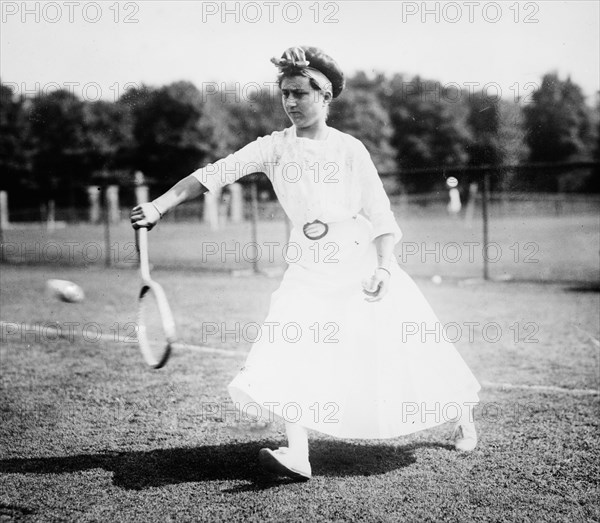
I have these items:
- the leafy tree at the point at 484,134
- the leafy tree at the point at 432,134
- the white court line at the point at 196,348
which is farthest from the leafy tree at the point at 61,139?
the white court line at the point at 196,348

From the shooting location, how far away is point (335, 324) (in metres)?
4.19

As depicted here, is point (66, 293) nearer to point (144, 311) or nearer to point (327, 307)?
point (144, 311)

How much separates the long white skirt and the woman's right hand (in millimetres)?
863

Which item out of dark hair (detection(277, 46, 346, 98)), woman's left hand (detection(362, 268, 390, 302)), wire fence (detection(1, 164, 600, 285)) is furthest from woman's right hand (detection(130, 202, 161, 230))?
woman's left hand (detection(362, 268, 390, 302))

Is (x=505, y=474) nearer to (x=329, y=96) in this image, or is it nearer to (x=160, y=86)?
(x=329, y=96)

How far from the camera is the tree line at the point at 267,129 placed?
196 feet

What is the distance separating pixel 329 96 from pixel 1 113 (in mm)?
59789

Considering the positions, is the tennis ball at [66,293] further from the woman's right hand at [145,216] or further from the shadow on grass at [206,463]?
the woman's right hand at [145,216]

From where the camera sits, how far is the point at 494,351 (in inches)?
301

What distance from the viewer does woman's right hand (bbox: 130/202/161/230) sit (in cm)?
378

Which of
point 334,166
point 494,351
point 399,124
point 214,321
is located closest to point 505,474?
point 334,166

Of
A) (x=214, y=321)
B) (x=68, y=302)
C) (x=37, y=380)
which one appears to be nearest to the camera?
(x=37, y=380)

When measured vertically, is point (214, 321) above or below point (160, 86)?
below

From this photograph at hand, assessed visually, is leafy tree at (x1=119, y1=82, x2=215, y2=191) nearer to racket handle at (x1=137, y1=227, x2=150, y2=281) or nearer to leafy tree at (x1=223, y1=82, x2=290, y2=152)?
leafy tree at (x1=223, y1=82, x2=290, y2=152)
